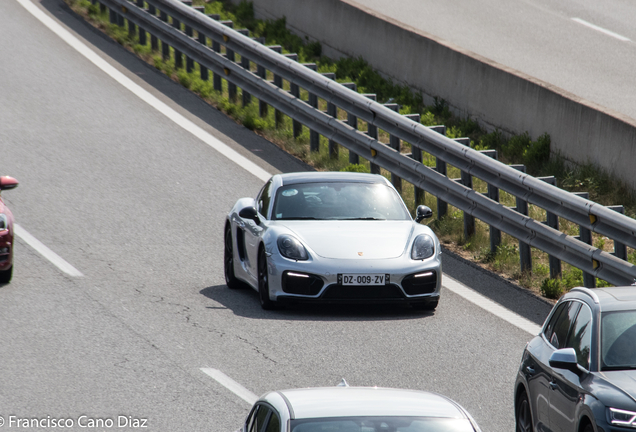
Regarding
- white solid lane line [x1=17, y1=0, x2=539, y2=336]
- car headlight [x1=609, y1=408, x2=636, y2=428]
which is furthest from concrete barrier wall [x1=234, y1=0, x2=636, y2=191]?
car headlight [x1=609, y1=408, x2=636, y2=428]

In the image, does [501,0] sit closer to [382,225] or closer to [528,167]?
[528,167]

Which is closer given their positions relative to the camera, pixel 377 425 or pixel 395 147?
pixel 377 425

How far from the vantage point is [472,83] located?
54.8 feet

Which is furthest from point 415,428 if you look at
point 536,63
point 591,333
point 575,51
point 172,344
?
point 575,51

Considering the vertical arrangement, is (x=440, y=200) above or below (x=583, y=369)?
below

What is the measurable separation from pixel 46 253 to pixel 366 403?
330 inches

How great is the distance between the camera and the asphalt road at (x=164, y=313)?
8172 mm

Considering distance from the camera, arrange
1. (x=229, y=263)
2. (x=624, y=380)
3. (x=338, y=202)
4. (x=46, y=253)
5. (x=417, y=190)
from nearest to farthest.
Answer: (x=624, y=380) < (x=338, y=202) < (x=229, y=263) < (x=46, y=253) < (x=417, y=190)

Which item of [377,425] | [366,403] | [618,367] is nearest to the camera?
[377,425]

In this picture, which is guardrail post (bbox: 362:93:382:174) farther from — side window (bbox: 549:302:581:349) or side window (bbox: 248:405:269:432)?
side window (bbox: 248:405:269:432)

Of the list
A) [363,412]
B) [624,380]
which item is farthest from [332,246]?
[363,412]

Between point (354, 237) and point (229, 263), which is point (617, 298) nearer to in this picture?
point (354, 237)

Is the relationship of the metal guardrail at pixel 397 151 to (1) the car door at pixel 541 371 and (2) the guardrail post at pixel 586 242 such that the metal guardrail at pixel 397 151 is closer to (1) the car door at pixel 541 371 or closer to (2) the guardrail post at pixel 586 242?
(2) the guardrail post at pixel 586 242

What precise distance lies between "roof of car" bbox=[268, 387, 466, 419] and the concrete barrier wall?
9.10 m
